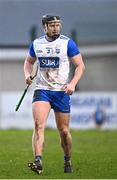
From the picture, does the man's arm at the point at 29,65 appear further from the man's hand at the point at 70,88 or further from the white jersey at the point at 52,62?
the man's hand at the point at 70,88

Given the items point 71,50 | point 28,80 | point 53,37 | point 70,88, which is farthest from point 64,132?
point 53,37

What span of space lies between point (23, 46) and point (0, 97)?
17.3 feet

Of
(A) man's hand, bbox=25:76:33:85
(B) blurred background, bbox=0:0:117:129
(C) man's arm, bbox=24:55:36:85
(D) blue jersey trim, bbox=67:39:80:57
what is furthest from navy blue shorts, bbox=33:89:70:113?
(B) blurred background, bbox=0:0:117:129

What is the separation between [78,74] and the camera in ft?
40.6

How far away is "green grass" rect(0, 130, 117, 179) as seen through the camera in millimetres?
12203

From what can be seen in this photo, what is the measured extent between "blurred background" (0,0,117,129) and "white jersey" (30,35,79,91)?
18.9 meters

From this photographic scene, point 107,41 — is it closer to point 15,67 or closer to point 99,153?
point 15,67

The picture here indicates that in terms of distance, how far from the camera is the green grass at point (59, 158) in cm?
1220

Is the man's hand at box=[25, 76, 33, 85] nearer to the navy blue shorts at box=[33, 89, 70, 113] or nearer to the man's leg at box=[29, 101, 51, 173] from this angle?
the navy blue shorts at box=[33, 89, 70, 113]

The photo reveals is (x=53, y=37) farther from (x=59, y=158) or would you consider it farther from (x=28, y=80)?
(x=59, y=158)

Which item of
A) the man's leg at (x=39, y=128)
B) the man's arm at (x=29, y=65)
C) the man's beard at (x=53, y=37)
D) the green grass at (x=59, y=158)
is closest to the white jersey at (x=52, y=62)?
the man's beard at (x=53, y=37)

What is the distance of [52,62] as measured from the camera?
1237 centimetres

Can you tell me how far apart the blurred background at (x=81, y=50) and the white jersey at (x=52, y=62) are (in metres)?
18.9

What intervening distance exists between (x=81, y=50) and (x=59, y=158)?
22541 millimetres
